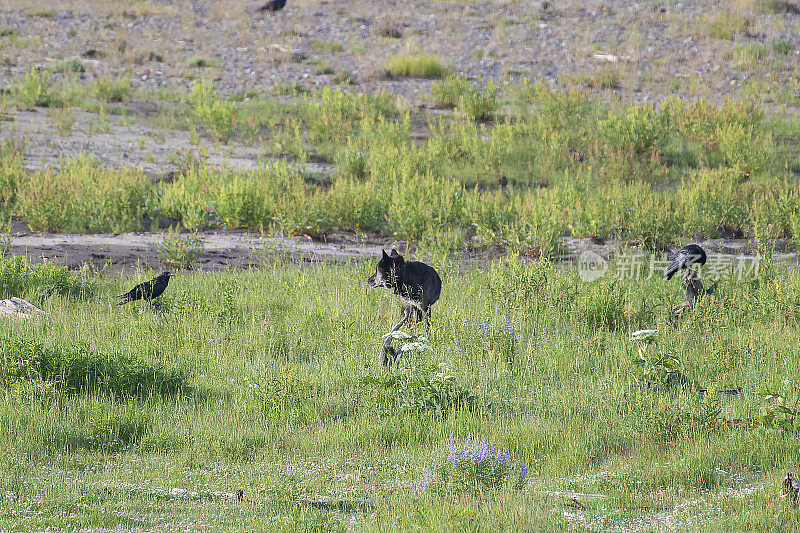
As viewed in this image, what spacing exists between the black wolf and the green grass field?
0.30 meters

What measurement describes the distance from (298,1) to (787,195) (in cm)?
2382

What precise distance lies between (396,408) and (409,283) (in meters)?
1.37

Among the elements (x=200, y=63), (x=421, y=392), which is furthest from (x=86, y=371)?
(x=200, y=63)

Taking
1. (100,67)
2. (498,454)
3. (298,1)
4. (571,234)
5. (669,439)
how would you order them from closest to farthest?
(498,454) < (669,439) < (571,234) < (100,67) < (298,1)

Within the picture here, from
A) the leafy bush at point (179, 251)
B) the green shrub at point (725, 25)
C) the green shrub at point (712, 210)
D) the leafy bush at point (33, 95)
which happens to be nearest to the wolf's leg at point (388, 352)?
the leafy bush at point (179, 251)

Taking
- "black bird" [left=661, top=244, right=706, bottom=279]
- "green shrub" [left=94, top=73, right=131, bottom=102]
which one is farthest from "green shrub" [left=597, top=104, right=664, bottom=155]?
"green shrub" [left=94, top=73, right=131, bottom=102]

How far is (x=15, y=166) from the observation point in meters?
14.2

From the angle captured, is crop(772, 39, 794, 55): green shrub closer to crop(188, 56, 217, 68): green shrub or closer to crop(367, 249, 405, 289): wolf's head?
crop(188, 56, 217, 68): green shrub

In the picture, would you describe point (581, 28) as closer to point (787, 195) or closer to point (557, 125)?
point (557, 125)

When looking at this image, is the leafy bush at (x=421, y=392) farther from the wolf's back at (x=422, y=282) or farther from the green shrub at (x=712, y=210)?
the green shrub at (x=712, y=210)

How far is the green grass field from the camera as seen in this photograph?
4414 mm

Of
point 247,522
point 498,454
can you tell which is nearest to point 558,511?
point 498,454

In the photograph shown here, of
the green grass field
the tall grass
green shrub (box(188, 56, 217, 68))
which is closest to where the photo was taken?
the green grass field

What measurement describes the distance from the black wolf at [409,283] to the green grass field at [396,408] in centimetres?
30
